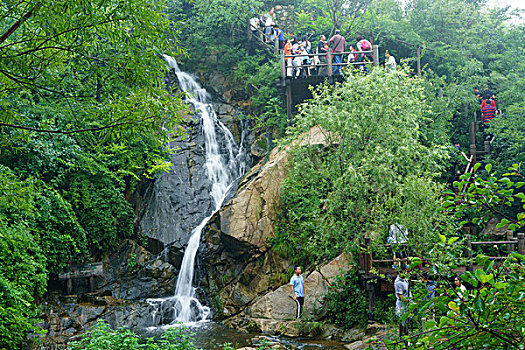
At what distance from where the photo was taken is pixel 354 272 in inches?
539

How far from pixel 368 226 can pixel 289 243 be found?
3.90 metres

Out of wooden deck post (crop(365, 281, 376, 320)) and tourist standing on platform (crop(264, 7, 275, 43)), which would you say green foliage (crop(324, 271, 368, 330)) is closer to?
wooden deck post (crop(365, 281, 376, 320))

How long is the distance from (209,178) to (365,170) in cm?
919

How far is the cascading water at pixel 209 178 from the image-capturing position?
1562 cm

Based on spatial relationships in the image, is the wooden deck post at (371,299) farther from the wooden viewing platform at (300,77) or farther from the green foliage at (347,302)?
the wooden viewing platform at (300,77)

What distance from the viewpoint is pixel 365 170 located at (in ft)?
42.5

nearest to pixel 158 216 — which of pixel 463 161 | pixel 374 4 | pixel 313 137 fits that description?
pixel 313 137

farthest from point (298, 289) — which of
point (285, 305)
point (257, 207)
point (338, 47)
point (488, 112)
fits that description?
point (488, 112)

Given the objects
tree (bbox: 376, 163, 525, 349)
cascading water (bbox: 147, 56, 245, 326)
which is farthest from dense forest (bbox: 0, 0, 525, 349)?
cascading water (bbox: 147, 56, 245, 326)

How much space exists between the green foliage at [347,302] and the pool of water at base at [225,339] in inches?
37.9

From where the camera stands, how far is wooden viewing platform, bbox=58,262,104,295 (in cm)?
1548

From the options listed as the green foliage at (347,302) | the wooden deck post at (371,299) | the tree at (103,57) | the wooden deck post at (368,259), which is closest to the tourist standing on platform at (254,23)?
the green foliage at (347,302)

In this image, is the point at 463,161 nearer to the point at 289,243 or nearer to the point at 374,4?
the point at 289,243

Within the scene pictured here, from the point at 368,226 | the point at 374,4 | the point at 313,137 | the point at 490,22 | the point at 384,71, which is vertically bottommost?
the point at 368,226
